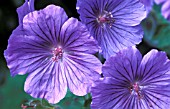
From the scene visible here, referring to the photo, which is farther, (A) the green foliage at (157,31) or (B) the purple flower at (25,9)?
(A) the green foliage at (157,31)

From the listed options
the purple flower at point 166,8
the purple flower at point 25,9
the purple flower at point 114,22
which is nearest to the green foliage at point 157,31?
the purple flower at point 166,8

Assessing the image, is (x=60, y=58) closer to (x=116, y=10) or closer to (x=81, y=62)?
(x=81, y=62)

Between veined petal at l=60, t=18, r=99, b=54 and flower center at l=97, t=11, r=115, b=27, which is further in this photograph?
flower center at l=97, t=11, r=115, b=27

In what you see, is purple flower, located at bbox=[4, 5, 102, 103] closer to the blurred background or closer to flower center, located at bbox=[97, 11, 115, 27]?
flower center, located at bbox=[97, 11, 115, 27]

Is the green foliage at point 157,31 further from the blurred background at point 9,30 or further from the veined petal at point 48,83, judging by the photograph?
the veined petal at point 48,83

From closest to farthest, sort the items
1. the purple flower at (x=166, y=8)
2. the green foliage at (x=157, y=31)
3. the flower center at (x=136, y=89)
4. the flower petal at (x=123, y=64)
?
1. the flower petal at (x=123, y=64)
2. the flower center at (x=136, y=89)
3. the purple flower at (x=166, y=8)
4. the green foliage at (x=157, y=31)

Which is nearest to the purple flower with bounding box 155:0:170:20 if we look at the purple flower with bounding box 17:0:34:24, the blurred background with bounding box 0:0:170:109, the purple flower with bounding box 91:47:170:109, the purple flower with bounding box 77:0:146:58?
the blurred background with bounding box 0:0:170:109

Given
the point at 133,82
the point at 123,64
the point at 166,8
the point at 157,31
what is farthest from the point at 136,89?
the point at 157,31
